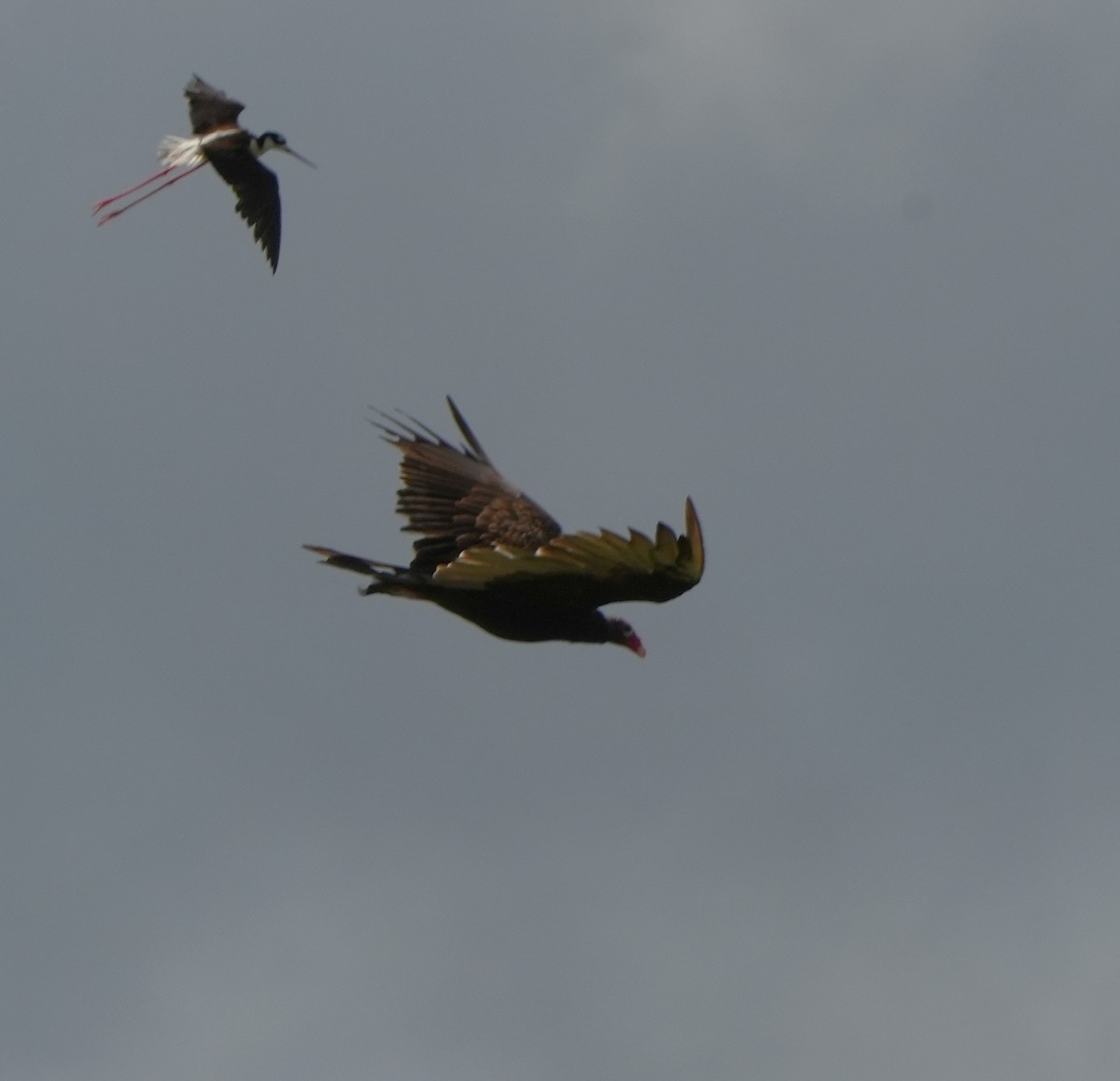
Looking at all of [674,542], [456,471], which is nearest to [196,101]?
[456,471]

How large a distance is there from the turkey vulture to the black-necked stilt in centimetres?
680

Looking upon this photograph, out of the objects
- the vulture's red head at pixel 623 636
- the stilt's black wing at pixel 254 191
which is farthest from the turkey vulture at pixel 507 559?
the stilt's black wing at pixel 254 191

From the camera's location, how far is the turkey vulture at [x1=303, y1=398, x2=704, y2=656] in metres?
12.9

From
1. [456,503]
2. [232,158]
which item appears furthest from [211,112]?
Answer: [456,503]

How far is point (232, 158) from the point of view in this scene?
21875mm

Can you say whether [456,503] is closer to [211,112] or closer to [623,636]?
[623,636]

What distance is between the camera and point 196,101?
22203 mm

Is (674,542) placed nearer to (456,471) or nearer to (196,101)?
(456,471)

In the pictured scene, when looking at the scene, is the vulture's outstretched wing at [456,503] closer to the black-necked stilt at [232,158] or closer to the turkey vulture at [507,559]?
the turkey vulture at [507,559]

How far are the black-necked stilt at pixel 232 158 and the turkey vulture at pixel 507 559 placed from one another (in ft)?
22.3

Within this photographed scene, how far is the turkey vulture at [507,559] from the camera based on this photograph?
1291 cm

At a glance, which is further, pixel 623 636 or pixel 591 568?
pixel 623 636

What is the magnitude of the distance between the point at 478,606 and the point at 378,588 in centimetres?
62

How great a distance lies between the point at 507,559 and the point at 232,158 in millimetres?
9489
